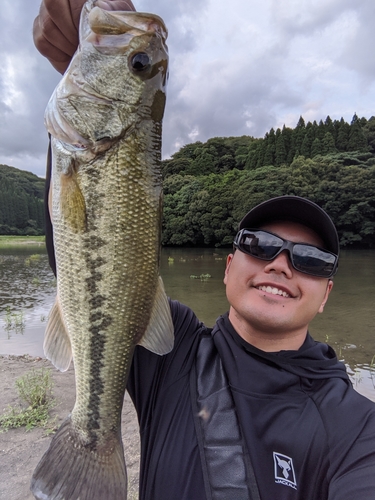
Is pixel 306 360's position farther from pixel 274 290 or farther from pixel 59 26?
pixel 59 26

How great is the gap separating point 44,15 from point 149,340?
71.5 inches

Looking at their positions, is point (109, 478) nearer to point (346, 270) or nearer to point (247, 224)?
point (247, 224)

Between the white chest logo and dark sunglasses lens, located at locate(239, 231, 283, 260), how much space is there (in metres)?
1.04

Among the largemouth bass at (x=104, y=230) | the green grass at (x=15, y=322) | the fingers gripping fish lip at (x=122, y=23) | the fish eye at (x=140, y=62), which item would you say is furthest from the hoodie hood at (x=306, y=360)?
the green grass at (x=15, y=322)

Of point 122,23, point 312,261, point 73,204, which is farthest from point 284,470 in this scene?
point 122,23

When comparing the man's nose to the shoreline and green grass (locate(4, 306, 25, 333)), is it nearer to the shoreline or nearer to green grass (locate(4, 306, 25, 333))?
the shoreline

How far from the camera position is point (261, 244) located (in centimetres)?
218

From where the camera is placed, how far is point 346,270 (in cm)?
2573

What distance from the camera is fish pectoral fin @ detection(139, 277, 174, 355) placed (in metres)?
1.78

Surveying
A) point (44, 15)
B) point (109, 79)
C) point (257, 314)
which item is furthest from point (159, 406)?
point (44, 15)

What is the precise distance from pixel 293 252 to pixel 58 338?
4.70 feet

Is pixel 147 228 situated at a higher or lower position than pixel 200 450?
higher

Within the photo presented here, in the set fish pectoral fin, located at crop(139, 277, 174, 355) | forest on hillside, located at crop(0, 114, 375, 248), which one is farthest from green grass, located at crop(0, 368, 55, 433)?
forest on hillside, located at crop(0, 114, 375, 248)

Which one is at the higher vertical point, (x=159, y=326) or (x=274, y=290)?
(x=274, y=290)
